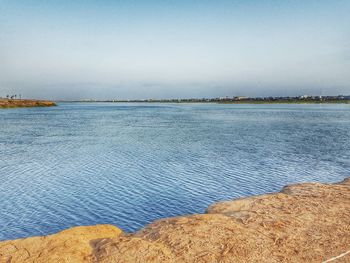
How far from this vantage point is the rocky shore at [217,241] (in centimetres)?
1204

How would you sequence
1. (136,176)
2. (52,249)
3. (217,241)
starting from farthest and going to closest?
(136,176) < (217,241) < (52,249)

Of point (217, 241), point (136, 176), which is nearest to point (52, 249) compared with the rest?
point (217, 241)

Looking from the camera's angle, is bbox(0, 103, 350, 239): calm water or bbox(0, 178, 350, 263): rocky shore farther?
bbox(0, 103, 350, 239): calm water

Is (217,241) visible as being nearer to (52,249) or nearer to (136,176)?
(52,249)

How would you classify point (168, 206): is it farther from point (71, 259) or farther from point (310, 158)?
point (310, 158)

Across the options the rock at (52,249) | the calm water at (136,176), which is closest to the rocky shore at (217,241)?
the rock at (52,249)

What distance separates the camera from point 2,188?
84.1 feet

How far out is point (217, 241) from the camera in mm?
13055

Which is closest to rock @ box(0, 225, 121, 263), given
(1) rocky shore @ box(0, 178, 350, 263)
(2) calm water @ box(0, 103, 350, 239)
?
(1) rocky shore @ box(0, 178, 350, 263)

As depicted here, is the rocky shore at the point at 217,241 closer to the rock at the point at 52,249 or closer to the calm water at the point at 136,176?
the rock at the point at 52,249

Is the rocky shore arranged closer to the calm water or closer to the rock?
the rock

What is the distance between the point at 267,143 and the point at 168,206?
34.1 meters

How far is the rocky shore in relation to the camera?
12.0 m

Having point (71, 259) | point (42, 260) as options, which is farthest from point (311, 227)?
point (42, 260)
